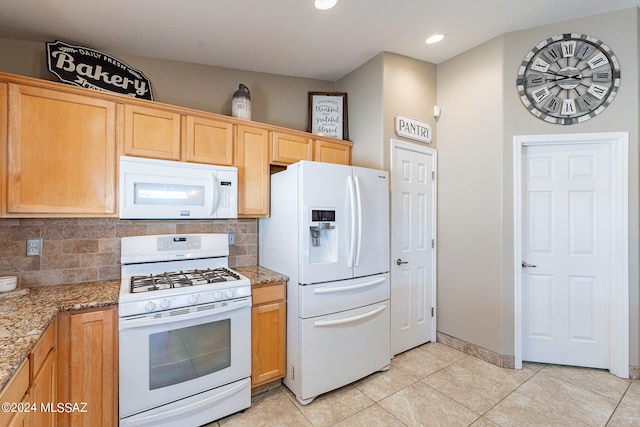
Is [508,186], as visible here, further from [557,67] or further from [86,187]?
[86,187]

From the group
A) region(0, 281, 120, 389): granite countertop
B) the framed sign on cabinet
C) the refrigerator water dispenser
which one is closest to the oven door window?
region(0, 281, 120, 389): granite countertop

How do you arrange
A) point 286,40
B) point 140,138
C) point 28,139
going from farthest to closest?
point 286,40 < point 140,138 < point 28,139

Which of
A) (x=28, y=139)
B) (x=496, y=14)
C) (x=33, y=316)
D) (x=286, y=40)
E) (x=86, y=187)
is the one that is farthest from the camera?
(x=286, y=40)

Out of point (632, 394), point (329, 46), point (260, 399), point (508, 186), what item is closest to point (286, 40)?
point (329, 46)

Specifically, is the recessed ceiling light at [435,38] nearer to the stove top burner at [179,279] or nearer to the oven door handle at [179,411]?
the stove top burner at [179,279]

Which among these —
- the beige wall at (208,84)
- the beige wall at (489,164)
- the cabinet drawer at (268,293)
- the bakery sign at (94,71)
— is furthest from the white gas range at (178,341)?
the beige wall at (489,164)

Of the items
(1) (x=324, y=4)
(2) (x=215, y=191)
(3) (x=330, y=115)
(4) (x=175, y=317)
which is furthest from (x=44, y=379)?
(3) (x=330, y=115)

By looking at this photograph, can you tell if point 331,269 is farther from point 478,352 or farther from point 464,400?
point 478,352

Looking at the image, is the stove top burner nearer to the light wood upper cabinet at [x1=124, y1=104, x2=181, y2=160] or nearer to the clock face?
the light wood upper cabinet at [x1=124, y1=104, x2=181, y2=160]

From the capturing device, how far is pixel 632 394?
2.16m

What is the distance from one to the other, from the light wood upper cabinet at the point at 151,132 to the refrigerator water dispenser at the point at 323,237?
46.8 inches

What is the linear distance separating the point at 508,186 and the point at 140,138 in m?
3.08

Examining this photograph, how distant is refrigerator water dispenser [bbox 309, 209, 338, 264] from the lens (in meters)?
2.20

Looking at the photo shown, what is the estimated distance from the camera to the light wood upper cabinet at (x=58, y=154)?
5.70ft
